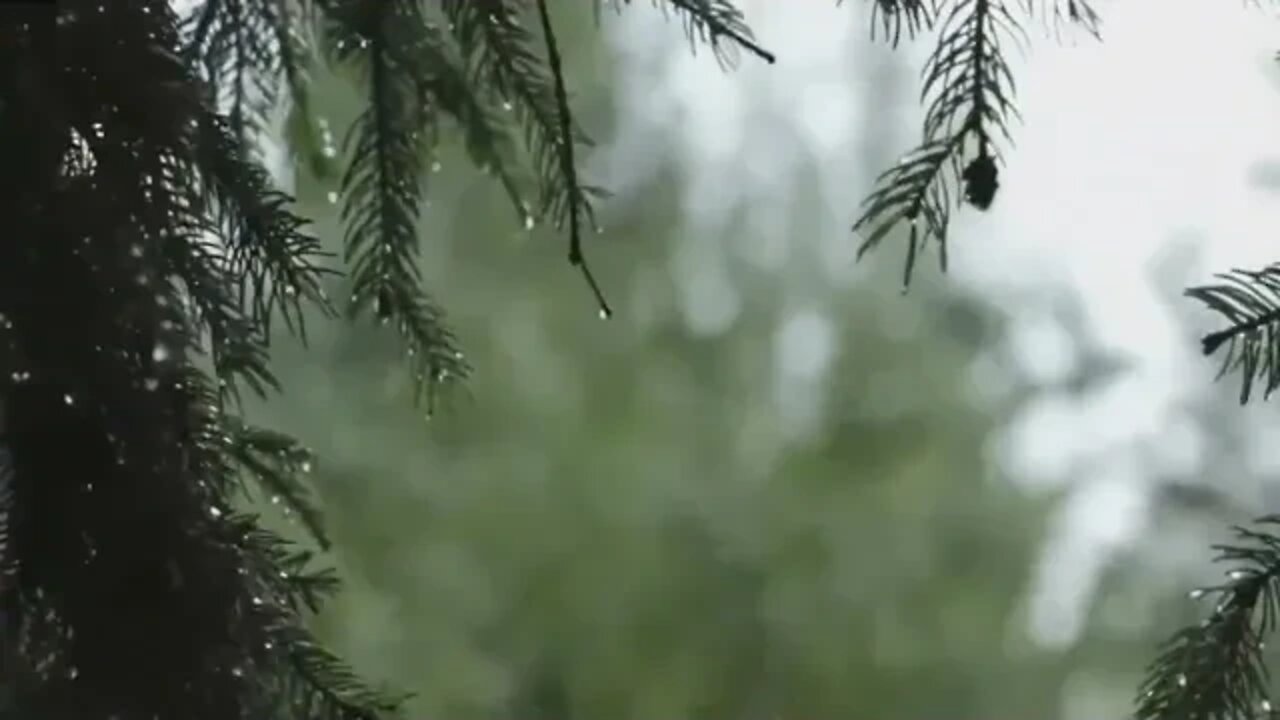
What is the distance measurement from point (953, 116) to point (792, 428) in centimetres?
121

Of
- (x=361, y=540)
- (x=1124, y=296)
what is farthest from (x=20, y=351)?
(x=1124, y=296)

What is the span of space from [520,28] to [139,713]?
0.36 meters

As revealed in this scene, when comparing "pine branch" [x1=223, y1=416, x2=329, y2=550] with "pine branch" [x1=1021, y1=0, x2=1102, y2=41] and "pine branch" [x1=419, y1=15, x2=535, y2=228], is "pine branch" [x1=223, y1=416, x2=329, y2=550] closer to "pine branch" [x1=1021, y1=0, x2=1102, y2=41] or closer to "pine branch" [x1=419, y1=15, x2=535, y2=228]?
"pine branch" [x1=419, y1=15, x2=535, y2=228]

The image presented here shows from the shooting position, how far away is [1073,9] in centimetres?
55

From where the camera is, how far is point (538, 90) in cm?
68

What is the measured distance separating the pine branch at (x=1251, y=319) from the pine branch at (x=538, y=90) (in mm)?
247

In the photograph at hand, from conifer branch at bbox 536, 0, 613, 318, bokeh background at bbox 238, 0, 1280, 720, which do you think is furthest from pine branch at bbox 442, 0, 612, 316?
bokeh background at bbox 238, 0, 1280, 720

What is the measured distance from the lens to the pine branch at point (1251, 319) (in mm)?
525

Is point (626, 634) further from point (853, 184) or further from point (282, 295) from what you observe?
point (282, 295)

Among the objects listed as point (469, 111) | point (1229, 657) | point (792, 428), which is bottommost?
point (1229, 657)

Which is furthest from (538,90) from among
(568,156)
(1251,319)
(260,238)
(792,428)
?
(792,428)

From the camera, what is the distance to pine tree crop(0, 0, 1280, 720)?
0.42m

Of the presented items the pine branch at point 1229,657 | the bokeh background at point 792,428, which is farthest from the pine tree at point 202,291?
the bokeh background at point 792,428

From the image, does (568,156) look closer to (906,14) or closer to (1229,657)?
(906,14)
